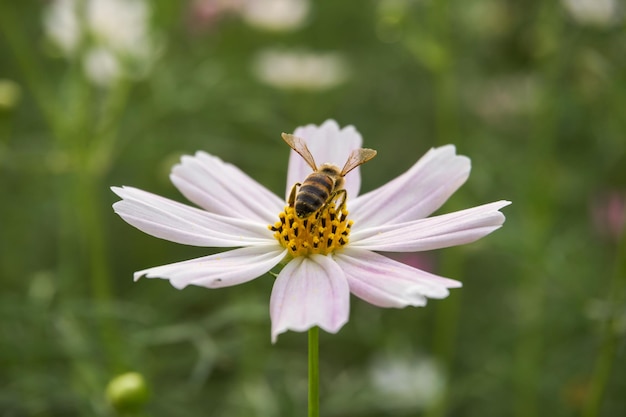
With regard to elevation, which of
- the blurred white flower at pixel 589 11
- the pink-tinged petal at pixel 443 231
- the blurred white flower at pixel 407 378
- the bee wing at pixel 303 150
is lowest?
the pink-tinged petal at pixel 443 231

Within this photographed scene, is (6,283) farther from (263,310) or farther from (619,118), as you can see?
(619,118)

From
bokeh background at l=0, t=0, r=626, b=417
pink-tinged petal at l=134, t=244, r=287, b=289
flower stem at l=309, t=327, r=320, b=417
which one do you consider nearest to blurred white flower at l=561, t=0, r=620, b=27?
bokeh background at l=0, t=0, r=626, b=417

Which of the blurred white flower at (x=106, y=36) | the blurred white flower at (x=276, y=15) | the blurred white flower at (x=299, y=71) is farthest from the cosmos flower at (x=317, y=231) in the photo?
the blurred white flower at (x=276, y=15)

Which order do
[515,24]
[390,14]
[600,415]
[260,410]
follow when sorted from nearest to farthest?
[260,410] → [390,14] → [600,415] → [515,24]

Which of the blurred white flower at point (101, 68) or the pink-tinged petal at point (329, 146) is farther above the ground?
the blurred white flower at point (101, 68)

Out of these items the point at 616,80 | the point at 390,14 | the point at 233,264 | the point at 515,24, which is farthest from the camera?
the point at 515,24

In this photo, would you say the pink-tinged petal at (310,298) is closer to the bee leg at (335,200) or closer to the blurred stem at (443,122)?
the bee leg at (335,200)

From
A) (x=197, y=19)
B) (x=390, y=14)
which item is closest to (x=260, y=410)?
(x=390, y=14)

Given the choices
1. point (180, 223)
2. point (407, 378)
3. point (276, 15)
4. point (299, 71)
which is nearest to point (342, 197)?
point (180, 223)
